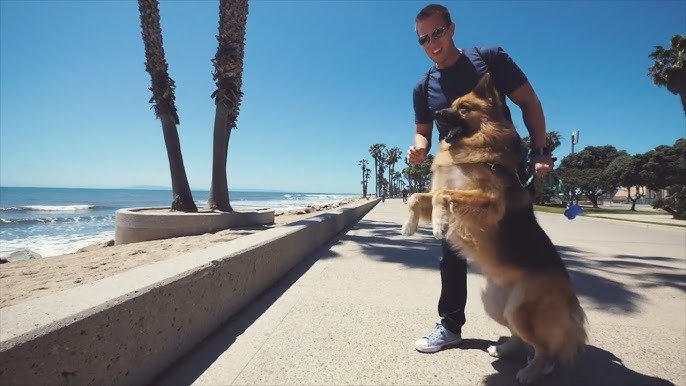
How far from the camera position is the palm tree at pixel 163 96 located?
1121 cm

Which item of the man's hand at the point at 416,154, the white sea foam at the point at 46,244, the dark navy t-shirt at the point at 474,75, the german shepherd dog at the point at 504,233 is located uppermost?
the dark navy t-shirt at the point at 474,75

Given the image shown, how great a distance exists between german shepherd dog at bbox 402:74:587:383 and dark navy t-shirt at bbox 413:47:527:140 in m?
0.27

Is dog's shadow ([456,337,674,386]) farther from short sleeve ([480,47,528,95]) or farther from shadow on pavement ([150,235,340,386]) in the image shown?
short sleeve ([480,47,528,95])

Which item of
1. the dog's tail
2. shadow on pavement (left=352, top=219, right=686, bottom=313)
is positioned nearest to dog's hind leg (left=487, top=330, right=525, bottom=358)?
the dog's tail

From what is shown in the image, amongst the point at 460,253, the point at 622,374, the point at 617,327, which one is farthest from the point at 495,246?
the point at 617,327

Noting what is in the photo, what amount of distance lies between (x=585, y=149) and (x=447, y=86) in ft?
251

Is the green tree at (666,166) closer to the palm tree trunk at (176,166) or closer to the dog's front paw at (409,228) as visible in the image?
the palm tree trunk at (176,166)

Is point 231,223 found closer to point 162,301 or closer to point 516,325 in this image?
point 162,301

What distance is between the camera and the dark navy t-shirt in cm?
257

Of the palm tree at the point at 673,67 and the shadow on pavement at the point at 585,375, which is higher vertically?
the palm tree at the point at 673,67

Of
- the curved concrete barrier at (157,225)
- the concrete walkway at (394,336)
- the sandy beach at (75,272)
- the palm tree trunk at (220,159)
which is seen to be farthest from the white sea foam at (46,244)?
the concrete walkway at (394,336)

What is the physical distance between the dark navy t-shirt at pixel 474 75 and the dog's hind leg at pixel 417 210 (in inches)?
21.0

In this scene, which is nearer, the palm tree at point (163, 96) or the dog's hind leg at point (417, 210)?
the dog's hind leg at point (417, 210)

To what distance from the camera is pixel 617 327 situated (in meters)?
3.50
